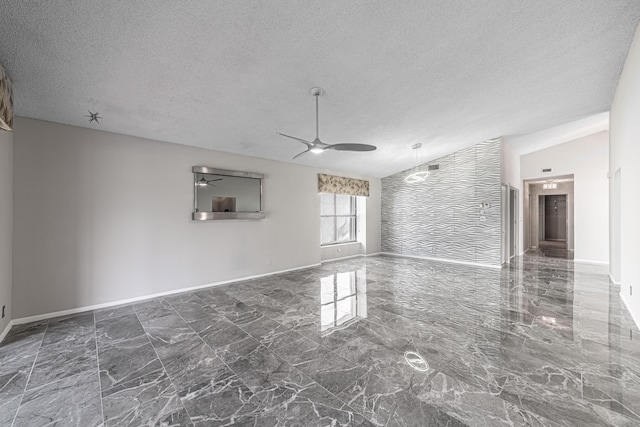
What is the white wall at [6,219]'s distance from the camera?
2.89 m

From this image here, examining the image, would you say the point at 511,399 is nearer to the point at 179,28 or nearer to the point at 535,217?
the point at 179,28

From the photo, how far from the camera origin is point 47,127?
3457mm

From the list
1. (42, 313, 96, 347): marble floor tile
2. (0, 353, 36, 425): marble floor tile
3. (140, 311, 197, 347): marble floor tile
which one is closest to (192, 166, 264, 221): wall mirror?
(140, 311, 197, 347): marble floor tile

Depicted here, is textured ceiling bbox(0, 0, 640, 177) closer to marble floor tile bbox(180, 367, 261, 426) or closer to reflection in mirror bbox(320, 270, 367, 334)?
reflection in mirror bbox(320, 270, 367, 334)

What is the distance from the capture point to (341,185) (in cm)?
729

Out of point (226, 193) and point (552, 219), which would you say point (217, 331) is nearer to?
point (226, 193)

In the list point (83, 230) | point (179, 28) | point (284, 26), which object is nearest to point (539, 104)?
point (284, 26)

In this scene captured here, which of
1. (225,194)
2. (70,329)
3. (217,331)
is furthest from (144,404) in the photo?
(225,194)

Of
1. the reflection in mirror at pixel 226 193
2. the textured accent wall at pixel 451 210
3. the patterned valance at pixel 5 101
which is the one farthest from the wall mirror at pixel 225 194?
the textured accent wall at pixel 451 210

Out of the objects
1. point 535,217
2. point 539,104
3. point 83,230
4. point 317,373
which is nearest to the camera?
point 317,373

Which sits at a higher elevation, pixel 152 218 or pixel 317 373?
pixel 152 218

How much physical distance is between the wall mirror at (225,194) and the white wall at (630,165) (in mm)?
5507

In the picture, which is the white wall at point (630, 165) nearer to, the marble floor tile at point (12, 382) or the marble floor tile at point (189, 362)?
the marble floor tile at point (189, 362)

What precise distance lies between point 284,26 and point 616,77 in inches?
196
